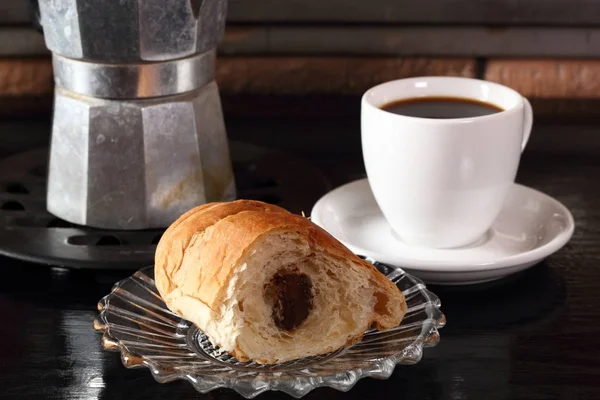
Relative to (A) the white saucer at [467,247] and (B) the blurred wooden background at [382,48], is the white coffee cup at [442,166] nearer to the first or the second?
(A) the white saucer at [467,247]

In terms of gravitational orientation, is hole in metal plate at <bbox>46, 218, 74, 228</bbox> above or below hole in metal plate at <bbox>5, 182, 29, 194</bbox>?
above

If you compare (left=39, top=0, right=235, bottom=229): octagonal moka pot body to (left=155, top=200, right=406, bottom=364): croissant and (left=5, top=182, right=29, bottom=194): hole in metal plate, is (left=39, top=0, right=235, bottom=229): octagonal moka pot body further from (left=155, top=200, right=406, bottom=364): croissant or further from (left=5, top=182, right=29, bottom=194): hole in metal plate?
(left=155, top=200, right=406, bottom=364): croissant

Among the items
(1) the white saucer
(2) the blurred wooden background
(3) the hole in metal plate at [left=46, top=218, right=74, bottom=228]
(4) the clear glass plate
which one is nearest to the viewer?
(4) the clear glass plate

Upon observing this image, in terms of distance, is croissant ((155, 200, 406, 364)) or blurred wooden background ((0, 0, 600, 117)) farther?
blurred wooden background ((0, 0, 600, 117))

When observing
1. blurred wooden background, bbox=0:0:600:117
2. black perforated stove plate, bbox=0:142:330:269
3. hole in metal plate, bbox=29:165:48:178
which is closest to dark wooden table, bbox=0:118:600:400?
black perforated stove plate, bbox=0:142:330:269

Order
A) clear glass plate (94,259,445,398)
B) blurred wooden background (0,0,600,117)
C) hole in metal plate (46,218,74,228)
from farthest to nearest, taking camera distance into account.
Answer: blurred wooden background (0,0,600,117), hole in metal plate (46,218,74,228), clear glass plate (94,259,445,398)

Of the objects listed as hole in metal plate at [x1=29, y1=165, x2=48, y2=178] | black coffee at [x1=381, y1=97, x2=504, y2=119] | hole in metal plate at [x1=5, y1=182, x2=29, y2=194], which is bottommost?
hole in metal plate at [x1=29, y1=165, x2=48, y2=178]

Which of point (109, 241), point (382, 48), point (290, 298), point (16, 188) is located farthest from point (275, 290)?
point (382, 48)
